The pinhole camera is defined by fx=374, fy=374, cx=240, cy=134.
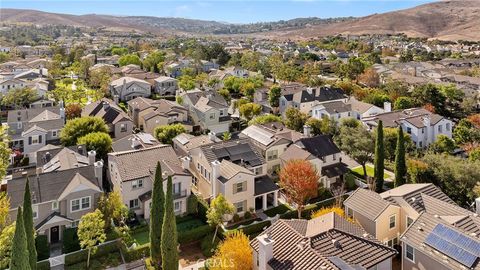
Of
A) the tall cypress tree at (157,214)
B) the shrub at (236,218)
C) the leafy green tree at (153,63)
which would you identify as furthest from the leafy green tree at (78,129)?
the leafy green tree at (153,63)

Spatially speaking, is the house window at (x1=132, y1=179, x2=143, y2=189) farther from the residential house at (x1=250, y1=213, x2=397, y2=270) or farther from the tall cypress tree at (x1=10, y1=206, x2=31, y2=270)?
the residential house at (x1=250, y1=213, x2=397, y2=270)

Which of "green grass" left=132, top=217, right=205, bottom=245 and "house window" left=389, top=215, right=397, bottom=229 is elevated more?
"house window" left=389, top=215, right=397, bottom=229

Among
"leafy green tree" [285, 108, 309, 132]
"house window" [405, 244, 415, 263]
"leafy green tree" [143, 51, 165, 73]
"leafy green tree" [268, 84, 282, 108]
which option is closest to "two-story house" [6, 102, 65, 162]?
"leafy green tree" [285, 108, 309, 132]

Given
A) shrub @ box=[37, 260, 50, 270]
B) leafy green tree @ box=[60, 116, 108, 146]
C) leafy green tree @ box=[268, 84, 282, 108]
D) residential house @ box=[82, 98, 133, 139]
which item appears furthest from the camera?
leafy green tree @ box=[268, 84, 282, 108]

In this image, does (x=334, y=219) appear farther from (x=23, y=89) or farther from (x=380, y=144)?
(x=23, y=89)

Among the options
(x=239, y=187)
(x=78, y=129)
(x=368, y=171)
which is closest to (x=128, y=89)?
(x=78, y=129)

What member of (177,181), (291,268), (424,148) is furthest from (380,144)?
(291,268)
